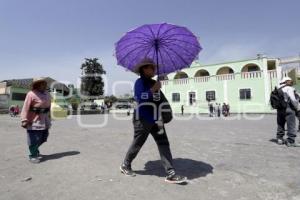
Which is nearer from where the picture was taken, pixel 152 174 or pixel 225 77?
pixel 152 174

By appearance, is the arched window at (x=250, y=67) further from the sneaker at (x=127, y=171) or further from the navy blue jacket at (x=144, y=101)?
the sneaker at (x=127, y=171)

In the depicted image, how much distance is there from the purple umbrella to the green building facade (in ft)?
98.4

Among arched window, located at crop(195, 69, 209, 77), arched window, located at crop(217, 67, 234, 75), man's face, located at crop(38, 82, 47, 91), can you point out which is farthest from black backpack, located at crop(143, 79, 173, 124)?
arched window, located at crop(195, 69, 209, 77)

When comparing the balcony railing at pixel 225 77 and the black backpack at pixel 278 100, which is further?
the balcony railing at pixel 225 77

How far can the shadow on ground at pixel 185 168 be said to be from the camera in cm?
494

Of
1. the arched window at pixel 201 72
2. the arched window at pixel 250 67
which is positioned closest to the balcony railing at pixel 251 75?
the arched window at pixel 250 67

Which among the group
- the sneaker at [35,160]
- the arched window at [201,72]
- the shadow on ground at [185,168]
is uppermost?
the arched window at [201,72]

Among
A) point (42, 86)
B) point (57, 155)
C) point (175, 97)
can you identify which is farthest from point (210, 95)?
point (42, 86)

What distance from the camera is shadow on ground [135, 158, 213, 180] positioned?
195 inches

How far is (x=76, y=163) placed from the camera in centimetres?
561

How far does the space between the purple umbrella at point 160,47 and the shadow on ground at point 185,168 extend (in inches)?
68.1

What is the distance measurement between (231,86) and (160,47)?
32.5 meters

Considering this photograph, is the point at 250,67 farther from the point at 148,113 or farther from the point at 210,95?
the point at 148,113

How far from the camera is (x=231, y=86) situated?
3641 cm
